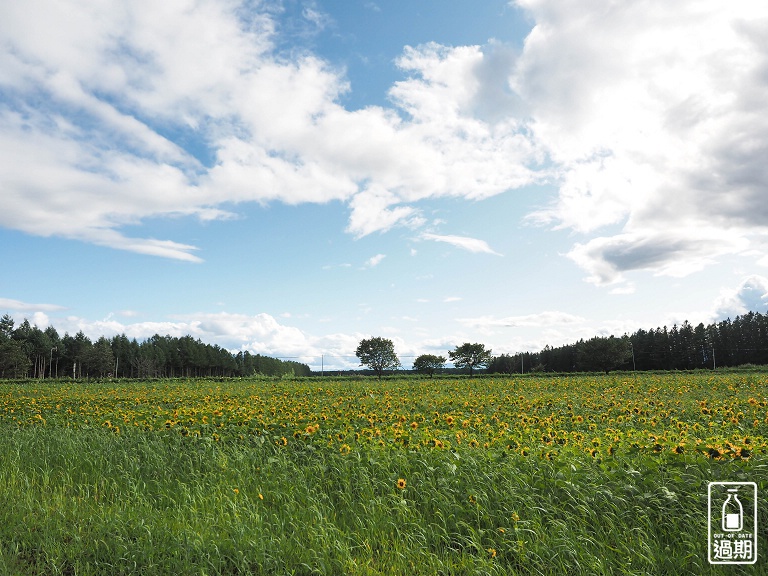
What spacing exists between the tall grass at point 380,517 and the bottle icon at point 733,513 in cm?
20

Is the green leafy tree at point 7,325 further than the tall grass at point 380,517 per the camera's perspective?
Yes

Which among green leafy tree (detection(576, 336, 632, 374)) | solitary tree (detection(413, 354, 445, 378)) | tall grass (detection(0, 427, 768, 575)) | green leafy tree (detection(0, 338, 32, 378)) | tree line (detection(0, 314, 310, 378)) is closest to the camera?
tall grass (detection(0, 427, 768, 575))

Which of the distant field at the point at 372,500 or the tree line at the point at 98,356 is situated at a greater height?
the distant field at the point at 372,500

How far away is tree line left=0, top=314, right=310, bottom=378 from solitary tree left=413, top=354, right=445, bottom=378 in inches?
1184

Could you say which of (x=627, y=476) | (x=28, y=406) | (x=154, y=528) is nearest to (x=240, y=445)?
(x=154, y=528)

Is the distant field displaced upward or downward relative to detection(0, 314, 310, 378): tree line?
upward

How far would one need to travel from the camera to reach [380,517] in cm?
579

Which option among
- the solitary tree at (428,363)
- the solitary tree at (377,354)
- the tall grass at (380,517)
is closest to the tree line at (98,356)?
the solitary tree at (377,354)

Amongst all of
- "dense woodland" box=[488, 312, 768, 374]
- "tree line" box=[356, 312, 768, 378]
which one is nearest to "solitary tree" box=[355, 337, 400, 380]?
"tree line" box=[356, 312, 768, 378]

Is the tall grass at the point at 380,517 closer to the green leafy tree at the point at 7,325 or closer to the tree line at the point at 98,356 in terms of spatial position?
the tree line at the point at 98,356

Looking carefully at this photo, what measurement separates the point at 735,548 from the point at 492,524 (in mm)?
2357

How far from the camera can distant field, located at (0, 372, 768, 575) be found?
486 cm

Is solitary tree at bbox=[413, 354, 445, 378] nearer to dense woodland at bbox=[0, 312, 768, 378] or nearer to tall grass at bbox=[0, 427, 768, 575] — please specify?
dense woodland at bbox=[0, 312, 768, 378]

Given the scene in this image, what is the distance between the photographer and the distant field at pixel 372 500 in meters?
4.86
